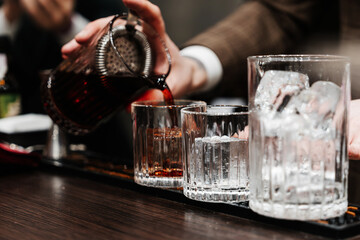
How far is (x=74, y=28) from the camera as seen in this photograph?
2.67 meters

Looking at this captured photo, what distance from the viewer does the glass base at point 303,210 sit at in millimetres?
719

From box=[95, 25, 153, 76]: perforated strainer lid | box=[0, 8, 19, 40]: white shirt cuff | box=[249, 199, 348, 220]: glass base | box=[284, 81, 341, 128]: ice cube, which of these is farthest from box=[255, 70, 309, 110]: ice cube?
box=[0, 8, 19, 40]: white shirt cuff

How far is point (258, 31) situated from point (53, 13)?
1361 mm

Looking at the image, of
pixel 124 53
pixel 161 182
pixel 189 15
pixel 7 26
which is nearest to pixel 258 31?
pixel 189 15

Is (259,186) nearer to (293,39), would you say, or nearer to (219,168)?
(219,168)

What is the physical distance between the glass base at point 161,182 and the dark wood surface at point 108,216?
15 millimetres

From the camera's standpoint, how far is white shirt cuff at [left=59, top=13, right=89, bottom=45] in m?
2.66

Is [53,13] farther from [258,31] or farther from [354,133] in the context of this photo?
[354,133]

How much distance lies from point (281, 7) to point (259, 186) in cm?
118

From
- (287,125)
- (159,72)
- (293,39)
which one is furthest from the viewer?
(293,39)

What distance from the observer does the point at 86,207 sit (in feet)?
3.00

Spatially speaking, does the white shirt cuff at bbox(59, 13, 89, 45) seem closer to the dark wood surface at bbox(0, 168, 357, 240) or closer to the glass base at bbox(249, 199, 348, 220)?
the dark wood surface at bbox(0, 168, 357, 240)

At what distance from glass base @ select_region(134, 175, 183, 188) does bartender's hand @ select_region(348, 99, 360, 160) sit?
31 centimetres

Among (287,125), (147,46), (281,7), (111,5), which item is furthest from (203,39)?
(287,125)
